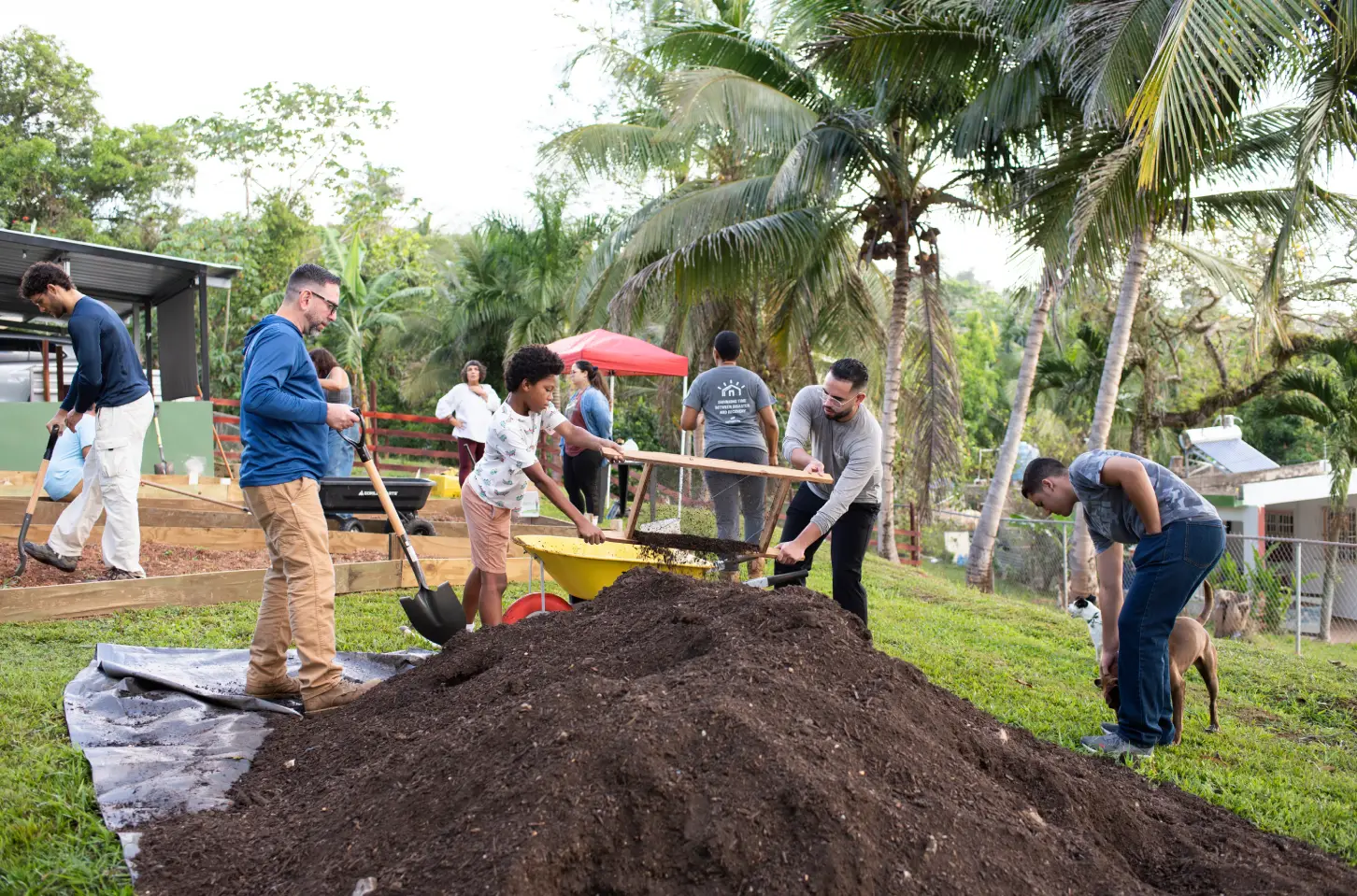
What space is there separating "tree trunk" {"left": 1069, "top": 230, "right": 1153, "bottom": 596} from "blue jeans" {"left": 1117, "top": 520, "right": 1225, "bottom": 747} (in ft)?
20.7

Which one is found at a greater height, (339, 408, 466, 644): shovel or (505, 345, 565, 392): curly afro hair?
(505, 345, 565, 392): curly afro hair

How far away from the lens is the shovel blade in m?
4.97

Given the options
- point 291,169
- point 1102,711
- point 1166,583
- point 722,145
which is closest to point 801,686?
point 1166,583

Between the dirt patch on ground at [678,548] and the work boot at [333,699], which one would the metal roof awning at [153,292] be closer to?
the dirt patch on ground at [678,548]

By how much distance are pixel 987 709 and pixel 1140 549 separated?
137cm

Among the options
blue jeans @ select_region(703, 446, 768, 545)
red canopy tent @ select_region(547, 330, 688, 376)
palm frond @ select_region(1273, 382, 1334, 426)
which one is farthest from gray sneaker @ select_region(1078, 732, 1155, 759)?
palm frond @ select_region(1273, 382, 1334, 426)

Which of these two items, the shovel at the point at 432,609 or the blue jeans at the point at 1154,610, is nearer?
the blue jeans at the point at 1154,610

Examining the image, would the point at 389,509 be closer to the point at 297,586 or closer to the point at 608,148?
the point at 297,586

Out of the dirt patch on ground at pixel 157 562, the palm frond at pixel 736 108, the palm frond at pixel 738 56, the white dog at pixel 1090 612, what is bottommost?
the dirt patch on ground at pixel 157 562

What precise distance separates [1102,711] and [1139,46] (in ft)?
20.3

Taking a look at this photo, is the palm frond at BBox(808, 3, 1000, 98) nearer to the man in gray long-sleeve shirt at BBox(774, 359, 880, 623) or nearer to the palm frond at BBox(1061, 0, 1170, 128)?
the palm frond at BBox(1061, 0, 1170, 128)

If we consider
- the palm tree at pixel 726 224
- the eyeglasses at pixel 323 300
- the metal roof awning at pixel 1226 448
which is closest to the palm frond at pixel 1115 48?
the palm tree at pixel 726 224

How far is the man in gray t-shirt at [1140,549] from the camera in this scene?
4430mm

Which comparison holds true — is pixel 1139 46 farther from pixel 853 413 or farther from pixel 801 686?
pixel 801 686
